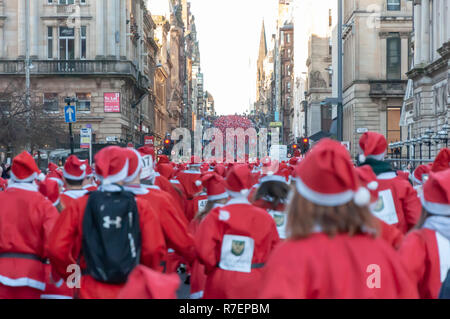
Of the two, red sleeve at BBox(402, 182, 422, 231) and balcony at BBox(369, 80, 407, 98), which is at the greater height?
balcony at BBox(369, 80, 407, 98)

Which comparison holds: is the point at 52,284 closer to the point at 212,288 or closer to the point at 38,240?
the point at 38,240

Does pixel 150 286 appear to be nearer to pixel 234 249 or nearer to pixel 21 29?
pixel 234 249

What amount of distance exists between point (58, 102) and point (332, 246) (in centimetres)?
4980

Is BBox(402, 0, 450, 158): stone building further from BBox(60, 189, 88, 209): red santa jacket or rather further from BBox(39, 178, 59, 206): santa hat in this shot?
BBox(39, 178, 59, 206): santa hat

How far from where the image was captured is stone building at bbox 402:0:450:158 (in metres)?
40.5

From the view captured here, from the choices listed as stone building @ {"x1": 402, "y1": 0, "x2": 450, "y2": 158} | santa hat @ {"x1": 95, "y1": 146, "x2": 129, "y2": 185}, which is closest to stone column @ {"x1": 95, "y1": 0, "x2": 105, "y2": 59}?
stone building @ {"x1": 402, "y1": 0, "x2": 450, "y2": 158}

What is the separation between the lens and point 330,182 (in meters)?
3.23

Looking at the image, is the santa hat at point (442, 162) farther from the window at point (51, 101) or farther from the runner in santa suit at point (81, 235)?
the window at point (51, 101)

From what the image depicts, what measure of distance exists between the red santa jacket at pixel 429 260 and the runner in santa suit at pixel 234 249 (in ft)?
5.69

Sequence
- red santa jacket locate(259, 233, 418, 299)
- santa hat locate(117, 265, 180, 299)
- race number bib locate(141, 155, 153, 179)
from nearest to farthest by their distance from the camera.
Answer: santa hat locate(117, 265, 180, 299) → red santa jacket locate(259, 233, 418, 299) → race number bib locate(141, 155, 153, 179)

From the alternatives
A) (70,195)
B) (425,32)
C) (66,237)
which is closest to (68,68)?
(425,32)

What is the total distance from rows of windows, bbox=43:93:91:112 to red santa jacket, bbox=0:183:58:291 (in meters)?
45.4
